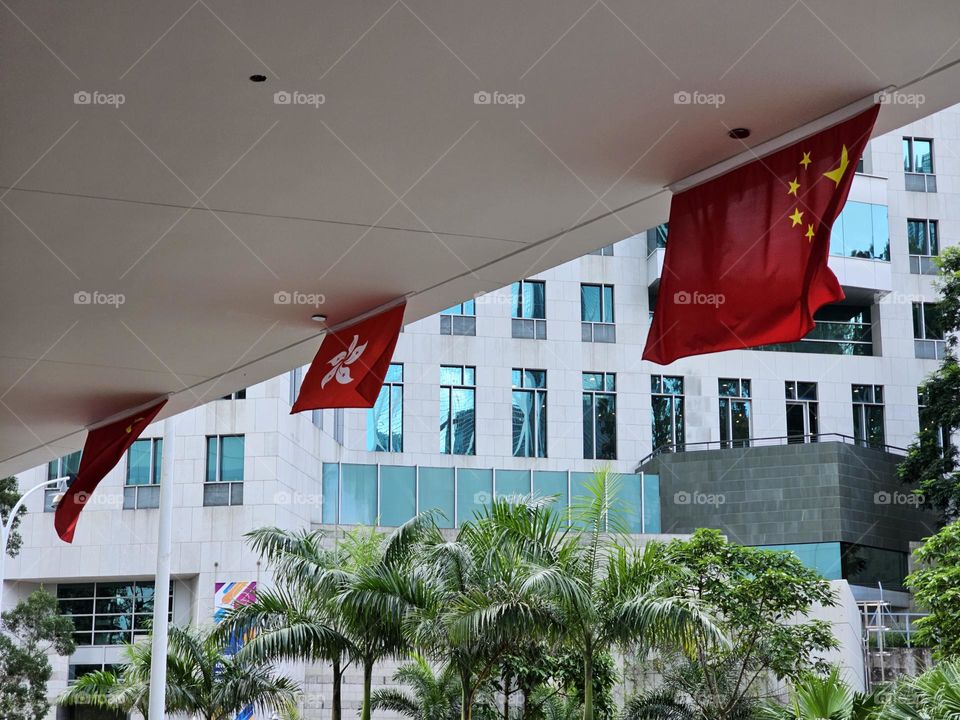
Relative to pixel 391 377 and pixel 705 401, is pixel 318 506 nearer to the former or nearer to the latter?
pixel 391 377

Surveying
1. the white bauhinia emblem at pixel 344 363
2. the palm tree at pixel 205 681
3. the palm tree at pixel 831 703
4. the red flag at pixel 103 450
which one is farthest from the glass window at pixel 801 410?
the white bauhinia emblem at pixel 344 363

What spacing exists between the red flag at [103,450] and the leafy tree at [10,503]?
55.8 ft

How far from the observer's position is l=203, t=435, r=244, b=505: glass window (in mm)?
33344

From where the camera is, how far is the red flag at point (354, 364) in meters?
7.76

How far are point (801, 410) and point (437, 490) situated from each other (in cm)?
1339

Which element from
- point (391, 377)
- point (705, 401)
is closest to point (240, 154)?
point (391, 377)

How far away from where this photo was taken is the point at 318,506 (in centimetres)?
3519

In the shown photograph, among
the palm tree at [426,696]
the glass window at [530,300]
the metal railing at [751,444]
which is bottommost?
the palm tree at [426,696]

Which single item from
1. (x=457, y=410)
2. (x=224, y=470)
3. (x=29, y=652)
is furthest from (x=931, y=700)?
(x=457, y=410)

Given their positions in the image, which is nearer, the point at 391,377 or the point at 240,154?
the point at 240,154

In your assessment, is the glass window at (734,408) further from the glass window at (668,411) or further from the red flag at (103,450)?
the red flag at (103,450)

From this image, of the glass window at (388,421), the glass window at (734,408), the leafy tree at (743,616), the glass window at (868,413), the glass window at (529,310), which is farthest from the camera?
the glass window at (868,413)

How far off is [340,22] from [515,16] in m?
0.72

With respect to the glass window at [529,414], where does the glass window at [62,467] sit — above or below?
below
